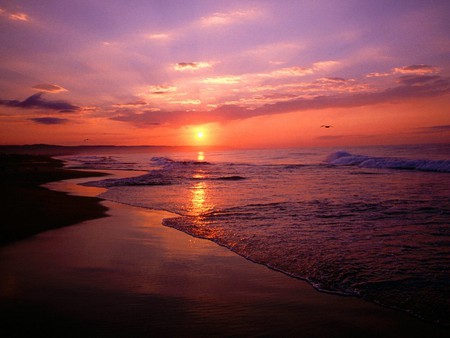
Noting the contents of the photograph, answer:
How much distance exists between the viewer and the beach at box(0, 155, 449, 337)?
4.40m

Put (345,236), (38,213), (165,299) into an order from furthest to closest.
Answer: (38,213) < (345,236) < (165,299)

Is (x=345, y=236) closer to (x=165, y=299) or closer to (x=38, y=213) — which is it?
(x=165, y=299)

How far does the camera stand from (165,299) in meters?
5.26

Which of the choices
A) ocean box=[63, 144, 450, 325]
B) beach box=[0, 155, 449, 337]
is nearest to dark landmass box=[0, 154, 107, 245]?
beach box=[0, 155, 449, 337]

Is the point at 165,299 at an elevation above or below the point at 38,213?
below

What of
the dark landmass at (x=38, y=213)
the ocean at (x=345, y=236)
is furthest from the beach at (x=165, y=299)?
the dark landmass at (x=38, y=213)

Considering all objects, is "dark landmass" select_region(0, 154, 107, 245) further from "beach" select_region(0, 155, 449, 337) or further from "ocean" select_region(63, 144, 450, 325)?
"ocean" select_region(63, 144, 450, 325)

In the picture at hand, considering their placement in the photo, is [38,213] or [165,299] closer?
[165,299]

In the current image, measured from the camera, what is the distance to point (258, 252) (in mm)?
7848

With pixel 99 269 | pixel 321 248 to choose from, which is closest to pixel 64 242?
pixel 99 269

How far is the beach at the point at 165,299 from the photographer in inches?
173

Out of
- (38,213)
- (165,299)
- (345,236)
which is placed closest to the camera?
(165,299)

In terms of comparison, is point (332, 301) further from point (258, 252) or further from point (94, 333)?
point (94, 333)

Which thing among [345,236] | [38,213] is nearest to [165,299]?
[345,236]
